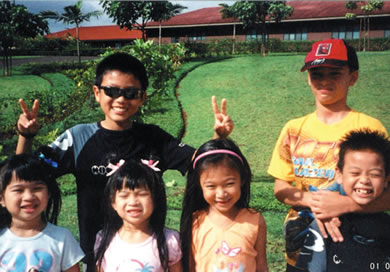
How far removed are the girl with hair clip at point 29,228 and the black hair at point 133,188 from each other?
6.6 inches

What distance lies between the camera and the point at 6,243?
176cm

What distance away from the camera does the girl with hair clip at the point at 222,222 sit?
184cm

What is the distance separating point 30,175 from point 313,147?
1309 mm

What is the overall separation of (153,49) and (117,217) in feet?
10.9

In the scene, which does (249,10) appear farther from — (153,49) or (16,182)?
(16,182)

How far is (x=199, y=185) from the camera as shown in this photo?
78.7 inches

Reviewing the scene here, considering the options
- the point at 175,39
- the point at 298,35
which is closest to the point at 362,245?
the point at 298,35

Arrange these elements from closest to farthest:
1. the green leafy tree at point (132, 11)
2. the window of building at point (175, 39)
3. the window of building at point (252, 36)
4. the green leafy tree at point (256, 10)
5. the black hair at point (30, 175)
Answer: the black hair at point (30, 175)
the green leafy tree at point (132, 11)
the green leafy tree at point (256, 10)
the window of building at point (252, 36)
the window of building at point (175, 39)

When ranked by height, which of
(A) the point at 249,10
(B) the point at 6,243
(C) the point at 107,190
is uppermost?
(A) the point at 249,10

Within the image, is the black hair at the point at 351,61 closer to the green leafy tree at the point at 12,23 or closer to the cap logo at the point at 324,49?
the cap logo at the point at 324,49

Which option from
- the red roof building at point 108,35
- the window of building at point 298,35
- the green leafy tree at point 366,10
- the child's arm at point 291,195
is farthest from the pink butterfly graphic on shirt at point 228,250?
the red roof building at point 108,35

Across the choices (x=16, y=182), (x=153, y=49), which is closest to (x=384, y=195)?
(x=16, y=182)

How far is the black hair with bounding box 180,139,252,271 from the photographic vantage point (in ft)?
6.33

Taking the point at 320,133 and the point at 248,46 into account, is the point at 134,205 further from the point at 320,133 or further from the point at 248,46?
the point at 248,46
